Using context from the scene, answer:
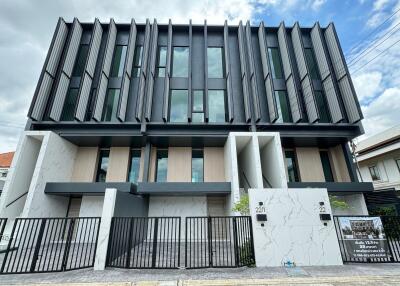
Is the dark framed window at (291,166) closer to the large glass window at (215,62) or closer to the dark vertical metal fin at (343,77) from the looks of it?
the dark vertical metal fin at (343,77)

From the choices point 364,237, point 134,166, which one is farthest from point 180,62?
point 364,237

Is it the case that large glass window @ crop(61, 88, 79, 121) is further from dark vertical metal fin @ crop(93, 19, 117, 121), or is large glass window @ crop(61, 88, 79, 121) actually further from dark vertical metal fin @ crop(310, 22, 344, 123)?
dark vertical metal fin @ crop(310, 22, 344, 123)

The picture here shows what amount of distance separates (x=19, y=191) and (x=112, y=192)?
7865mm

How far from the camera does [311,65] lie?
15.2 m

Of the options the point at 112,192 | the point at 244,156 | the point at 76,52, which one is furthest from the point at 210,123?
the point at 76,52

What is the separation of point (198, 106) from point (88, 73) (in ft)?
26.4

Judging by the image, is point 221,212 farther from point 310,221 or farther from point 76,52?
point 76,52

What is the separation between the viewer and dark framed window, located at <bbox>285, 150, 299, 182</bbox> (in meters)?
13.9

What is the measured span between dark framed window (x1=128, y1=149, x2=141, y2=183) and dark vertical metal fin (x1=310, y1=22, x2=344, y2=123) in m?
14.0

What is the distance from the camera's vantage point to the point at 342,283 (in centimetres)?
521

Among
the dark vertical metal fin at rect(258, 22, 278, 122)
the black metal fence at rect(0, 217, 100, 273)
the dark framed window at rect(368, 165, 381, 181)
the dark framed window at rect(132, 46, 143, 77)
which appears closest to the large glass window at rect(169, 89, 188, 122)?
the dark framed window at rect(132, 46, 143, 77)

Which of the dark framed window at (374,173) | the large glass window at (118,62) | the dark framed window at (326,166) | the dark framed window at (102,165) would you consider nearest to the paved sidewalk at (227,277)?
the dark framed window at (326,166)

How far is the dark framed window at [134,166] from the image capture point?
13.7 meters

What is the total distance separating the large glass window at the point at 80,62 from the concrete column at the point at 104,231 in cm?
1156
